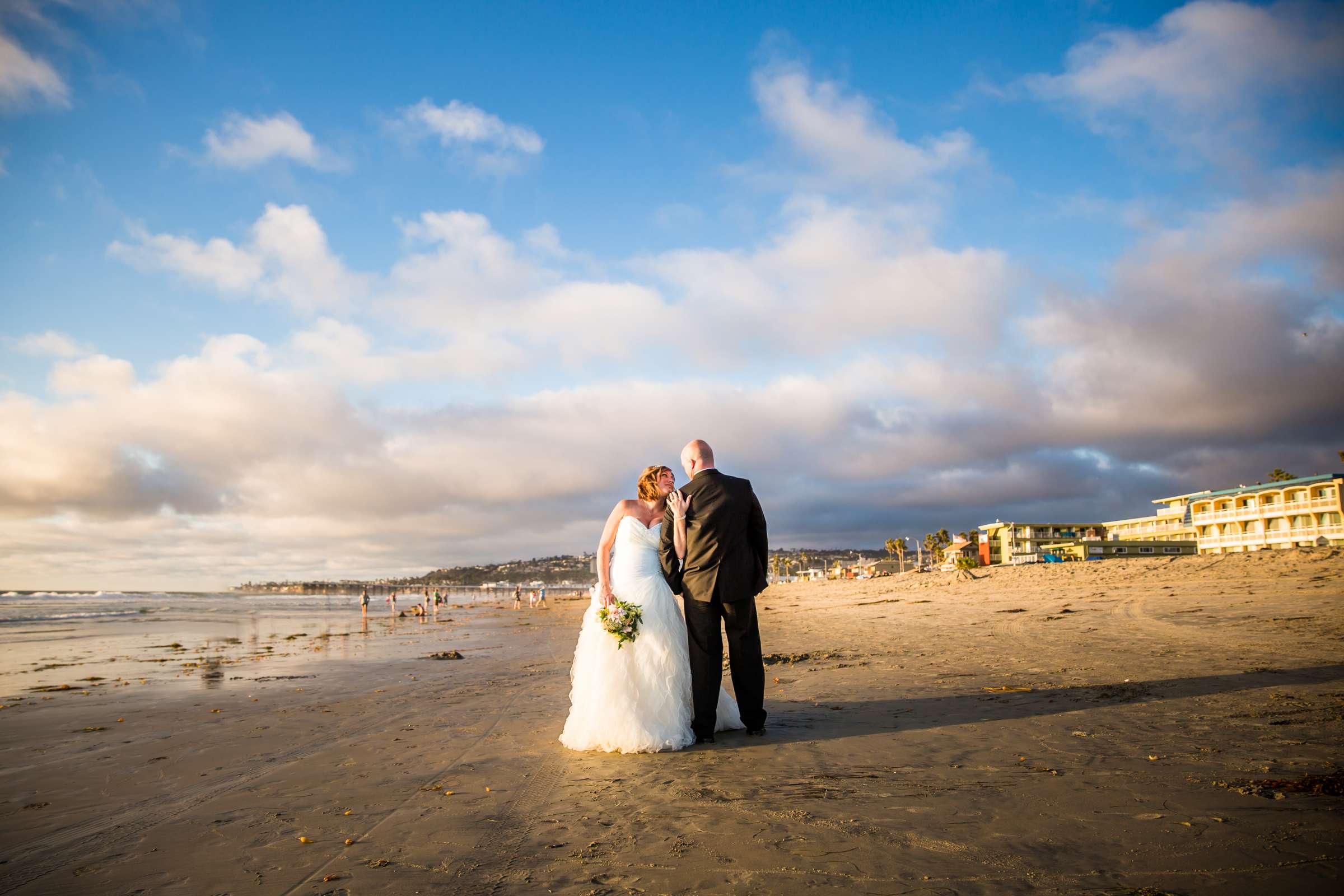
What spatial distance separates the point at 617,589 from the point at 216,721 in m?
5.72

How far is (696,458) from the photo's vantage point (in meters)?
6.95

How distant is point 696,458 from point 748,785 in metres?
3.10

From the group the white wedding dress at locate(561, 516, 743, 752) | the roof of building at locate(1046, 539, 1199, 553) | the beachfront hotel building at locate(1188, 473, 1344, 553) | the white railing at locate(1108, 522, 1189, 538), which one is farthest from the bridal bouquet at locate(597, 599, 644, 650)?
the white railing at locate(1108, 522, 1189, 538)

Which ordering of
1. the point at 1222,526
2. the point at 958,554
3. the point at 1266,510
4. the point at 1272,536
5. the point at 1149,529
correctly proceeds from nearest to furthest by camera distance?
1. the point at 1272,536
2. the point at 1266,510
3. the point at 1222,526
4. the point at 958,554
5. the point at 1149,529

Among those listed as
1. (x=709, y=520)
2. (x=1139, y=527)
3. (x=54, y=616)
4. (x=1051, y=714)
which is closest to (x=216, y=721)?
(x=709, y=520)

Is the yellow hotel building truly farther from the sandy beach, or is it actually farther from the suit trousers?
the suit trousers

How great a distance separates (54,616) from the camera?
4547 centimetres

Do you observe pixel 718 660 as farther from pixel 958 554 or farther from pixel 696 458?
pixel 958 554

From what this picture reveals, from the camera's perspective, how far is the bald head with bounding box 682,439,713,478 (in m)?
6.95

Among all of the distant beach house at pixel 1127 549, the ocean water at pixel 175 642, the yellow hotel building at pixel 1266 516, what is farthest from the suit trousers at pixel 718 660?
the distant beach house at pixel 1127 549

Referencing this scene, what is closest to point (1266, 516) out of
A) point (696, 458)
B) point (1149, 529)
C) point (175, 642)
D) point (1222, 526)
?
point (1222, 526)

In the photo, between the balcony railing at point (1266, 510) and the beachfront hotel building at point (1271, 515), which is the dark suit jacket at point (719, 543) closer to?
the beachfront hotel building at point (1271, 515)

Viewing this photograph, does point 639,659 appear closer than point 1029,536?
Yes

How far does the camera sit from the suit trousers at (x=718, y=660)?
6465 millimetres
